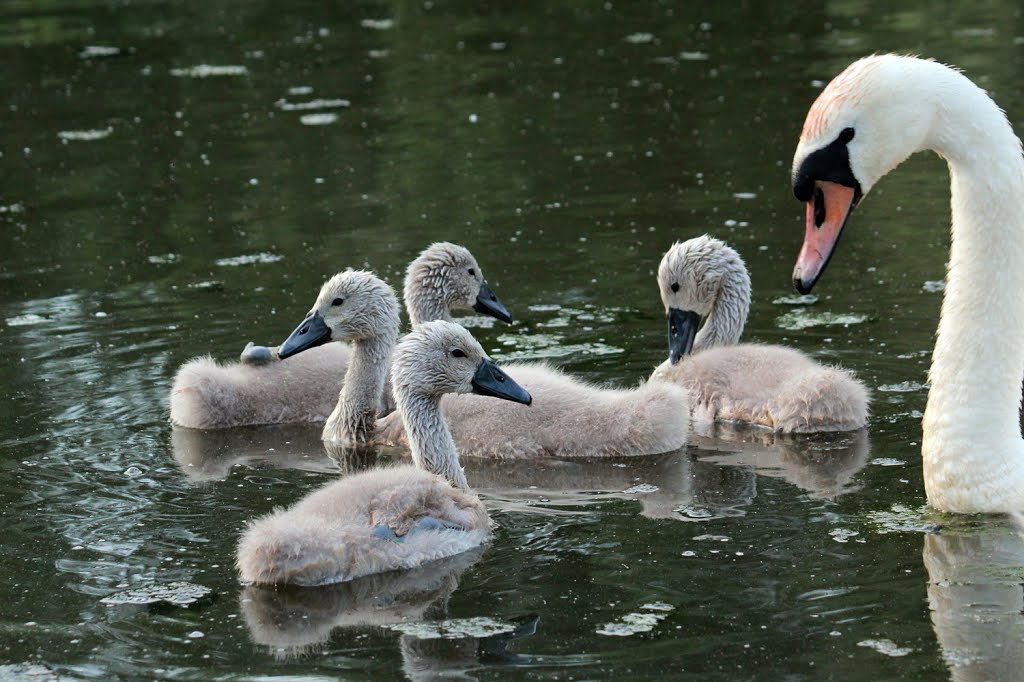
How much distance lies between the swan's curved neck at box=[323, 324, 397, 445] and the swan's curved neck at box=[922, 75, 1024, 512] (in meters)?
3.41

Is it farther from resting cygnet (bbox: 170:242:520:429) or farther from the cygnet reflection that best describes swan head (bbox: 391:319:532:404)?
resting cygnet (bbox: 170:242:520:429)

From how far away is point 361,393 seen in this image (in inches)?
364

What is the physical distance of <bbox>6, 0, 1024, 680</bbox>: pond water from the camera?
616 centimetres

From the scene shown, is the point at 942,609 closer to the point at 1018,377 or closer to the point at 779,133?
the point at 1018,377

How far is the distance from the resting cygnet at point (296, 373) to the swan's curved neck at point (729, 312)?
1.18m

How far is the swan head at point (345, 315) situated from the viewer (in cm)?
927

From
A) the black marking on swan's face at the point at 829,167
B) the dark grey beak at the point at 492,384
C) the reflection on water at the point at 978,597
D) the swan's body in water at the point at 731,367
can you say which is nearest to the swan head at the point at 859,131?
the black marking on swan's face at the point at 829,167

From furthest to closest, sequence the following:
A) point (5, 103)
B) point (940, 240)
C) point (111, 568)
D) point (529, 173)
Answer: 1. point (5, 103)
2. point (529, 173)
3. point (940, 240)
4. point (111, 568)

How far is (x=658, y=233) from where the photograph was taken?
12.6 meters

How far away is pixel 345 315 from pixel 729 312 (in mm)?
2211

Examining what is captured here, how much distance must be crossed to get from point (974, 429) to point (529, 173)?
8361 millimetres

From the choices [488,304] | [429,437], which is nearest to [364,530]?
[429,437]

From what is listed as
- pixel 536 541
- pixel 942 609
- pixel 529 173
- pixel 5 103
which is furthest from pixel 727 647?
pixel 5 103

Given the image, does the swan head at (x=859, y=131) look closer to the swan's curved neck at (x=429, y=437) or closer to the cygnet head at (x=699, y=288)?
the swan's curved neck at (x=429, y=437)
